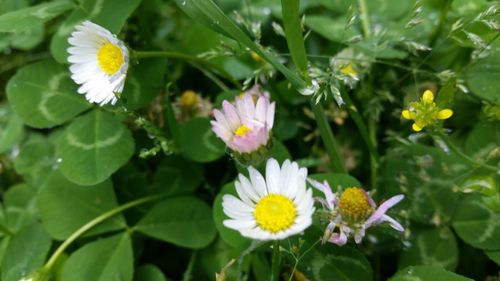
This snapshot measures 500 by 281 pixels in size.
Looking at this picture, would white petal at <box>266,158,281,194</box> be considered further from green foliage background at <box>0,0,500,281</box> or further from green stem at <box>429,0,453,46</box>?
green stem at <box>429,0,453,46</box>

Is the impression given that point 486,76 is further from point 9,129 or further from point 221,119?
point 9,129

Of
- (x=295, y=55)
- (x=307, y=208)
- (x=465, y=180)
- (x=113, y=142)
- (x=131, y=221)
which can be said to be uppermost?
(x=295, y=55)

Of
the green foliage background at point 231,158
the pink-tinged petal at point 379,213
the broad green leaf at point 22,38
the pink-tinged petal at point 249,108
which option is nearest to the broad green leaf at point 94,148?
the green foliage background at point 231,158

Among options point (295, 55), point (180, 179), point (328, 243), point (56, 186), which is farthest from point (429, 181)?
point (56, 186)

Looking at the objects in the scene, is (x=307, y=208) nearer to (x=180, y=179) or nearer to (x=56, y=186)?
(x=180, y=179)

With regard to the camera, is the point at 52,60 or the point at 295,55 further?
the point at 52,60

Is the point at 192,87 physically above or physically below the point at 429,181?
below
